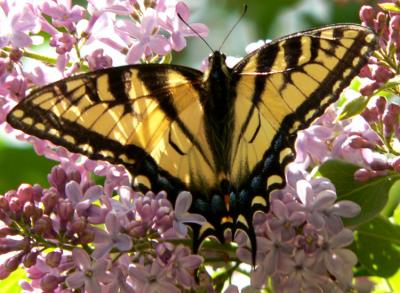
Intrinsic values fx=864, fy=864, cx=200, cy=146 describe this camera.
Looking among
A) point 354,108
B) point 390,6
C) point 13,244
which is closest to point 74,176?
point 13,244

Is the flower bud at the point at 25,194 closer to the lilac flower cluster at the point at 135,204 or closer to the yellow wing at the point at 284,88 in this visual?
the lilac flower cluster at the point at 135,204

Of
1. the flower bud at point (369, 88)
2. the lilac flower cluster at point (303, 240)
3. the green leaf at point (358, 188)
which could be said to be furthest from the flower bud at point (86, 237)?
the flower bud at point (369, 88)

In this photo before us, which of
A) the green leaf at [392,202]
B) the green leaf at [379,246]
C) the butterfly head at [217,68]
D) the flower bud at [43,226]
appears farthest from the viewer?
the green leaf at [392,202]

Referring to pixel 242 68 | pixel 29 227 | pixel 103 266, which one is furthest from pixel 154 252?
pixel 242 68

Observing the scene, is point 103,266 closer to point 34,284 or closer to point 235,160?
point 34,284

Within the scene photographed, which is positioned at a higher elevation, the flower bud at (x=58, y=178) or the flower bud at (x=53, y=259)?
the flower bud at (x=58, y=178)

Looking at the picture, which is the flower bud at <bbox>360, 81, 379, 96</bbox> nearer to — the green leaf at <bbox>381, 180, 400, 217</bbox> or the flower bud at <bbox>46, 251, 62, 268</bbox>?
the green leaf at <bbox>381, 180, 400, 217</bbox>
